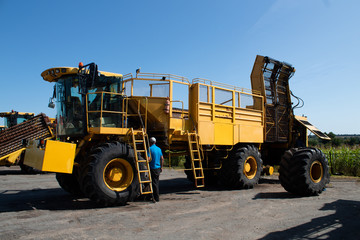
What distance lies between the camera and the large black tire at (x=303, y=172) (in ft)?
27.6

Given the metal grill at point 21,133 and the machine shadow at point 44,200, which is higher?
the metal grill at point 21,133

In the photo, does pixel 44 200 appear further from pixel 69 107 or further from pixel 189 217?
pixel 189 217

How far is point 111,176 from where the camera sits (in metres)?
7.12

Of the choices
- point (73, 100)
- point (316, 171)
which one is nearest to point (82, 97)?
point (73, 100)

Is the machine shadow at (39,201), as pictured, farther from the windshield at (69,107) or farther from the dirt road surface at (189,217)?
the windshield at (69,107)

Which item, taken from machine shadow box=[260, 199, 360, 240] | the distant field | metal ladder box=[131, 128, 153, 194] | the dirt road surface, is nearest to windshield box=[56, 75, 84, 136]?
metal ladder box=[131, 128, 153, 194]

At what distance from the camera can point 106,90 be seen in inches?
324

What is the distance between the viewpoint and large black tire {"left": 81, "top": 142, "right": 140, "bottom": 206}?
6.61m

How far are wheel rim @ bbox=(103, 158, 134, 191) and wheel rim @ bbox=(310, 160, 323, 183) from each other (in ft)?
19.0

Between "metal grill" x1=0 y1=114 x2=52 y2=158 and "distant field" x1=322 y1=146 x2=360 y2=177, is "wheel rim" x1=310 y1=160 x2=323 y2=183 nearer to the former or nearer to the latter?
"distant field" x1=322 y1=146 x2=360 y2=177

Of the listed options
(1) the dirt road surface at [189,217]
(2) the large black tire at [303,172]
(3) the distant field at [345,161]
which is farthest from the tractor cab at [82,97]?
(3) the distant field at [345,161]

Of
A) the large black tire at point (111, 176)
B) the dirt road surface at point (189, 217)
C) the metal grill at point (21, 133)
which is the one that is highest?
the metal grill at point (21, 133)

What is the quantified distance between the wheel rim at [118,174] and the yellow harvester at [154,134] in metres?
0.02

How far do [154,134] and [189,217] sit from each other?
11.5ft
